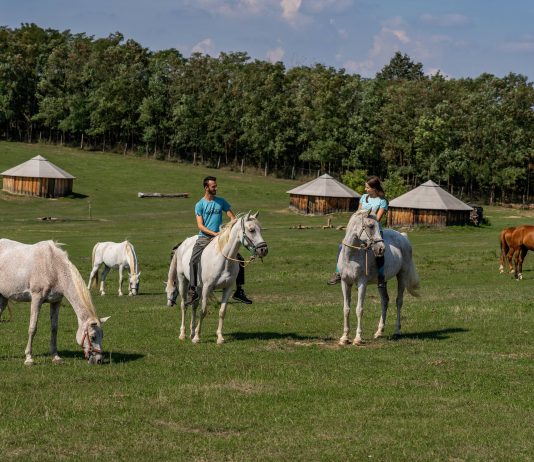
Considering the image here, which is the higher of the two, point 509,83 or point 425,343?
point 509,83

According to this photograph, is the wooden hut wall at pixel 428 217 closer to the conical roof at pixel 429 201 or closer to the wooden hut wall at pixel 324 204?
the conical roof at pixel 429 201

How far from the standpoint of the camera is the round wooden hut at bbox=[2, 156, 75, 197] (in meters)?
80.5

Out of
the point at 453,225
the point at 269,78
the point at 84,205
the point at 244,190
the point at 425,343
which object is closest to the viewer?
the point at 425,343

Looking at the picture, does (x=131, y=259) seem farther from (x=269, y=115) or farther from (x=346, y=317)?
(x=269, y=115)

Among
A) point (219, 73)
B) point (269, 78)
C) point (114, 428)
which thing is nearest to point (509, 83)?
point (269, 78)

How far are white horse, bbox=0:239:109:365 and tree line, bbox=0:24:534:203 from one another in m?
74.7

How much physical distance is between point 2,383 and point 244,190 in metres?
81.2

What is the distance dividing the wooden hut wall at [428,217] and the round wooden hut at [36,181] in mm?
35210

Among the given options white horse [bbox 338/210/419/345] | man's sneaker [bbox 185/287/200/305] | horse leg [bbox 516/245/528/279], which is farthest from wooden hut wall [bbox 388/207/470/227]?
man's sneaker [bbox 185/287/200/305]

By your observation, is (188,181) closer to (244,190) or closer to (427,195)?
(244,190)

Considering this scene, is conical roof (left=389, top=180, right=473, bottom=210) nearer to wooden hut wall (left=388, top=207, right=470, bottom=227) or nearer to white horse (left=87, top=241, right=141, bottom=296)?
wooden hut wall (left=388, top=207, right=470, bottom=227)

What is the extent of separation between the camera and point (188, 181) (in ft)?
321

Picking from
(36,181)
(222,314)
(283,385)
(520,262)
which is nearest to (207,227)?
(222,314)

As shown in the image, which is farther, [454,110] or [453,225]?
[454,110]
